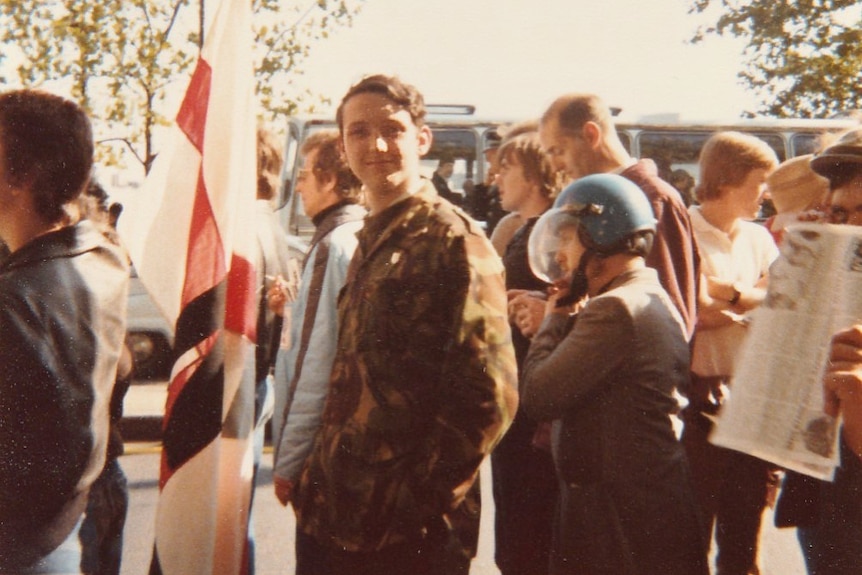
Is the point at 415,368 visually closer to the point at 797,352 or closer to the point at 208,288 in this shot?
the point at 208,288

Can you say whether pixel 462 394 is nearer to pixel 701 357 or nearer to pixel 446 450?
pixel 446 450

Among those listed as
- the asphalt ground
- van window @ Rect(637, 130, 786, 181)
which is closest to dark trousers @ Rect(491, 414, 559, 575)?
the asphalt ground

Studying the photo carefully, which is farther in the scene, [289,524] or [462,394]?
[289,524]

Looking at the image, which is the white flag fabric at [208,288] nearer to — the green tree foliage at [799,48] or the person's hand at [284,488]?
the person's hand at [284,488]

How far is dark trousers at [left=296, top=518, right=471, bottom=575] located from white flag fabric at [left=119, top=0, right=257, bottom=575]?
0.32 metres

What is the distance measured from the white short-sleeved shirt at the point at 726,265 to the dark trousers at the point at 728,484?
0.18 metres

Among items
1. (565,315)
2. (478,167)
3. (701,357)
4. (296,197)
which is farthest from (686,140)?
(565,315)

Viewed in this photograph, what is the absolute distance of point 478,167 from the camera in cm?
1297

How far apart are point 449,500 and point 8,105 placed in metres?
1.27

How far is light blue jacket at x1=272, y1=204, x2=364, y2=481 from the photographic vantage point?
2.44 m

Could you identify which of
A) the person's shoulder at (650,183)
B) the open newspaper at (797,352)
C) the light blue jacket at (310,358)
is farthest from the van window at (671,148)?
the open newspaper at (797,352)

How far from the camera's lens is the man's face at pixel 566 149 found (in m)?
3.25

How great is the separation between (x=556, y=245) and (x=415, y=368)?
597 mm

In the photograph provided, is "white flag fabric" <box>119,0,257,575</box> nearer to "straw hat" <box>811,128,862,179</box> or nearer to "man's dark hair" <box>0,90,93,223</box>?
"man's dark hair" <box>0,90,93,223</box>
